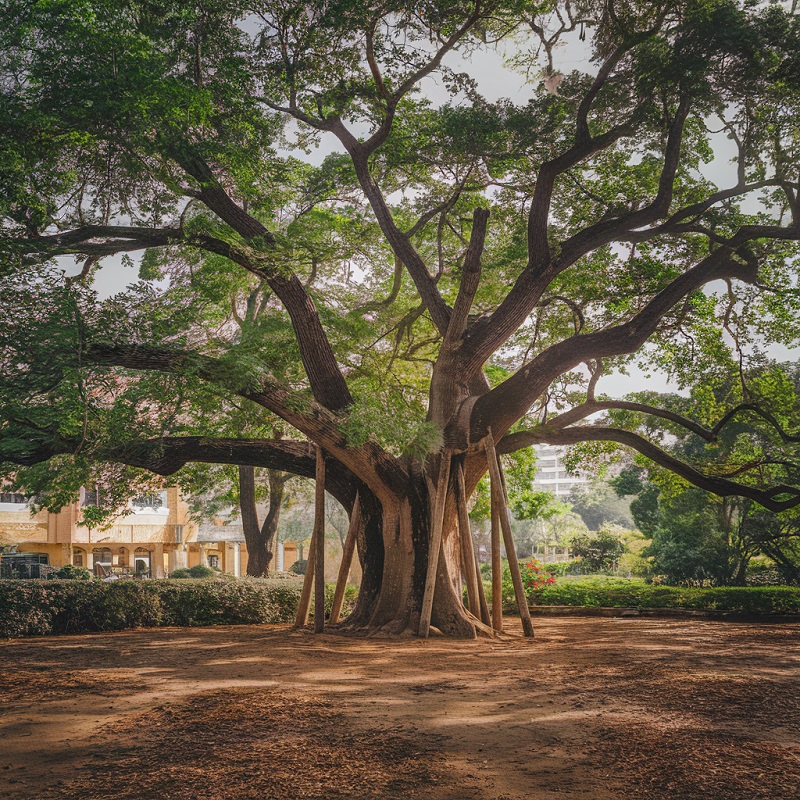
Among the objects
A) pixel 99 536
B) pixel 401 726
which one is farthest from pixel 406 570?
pixel 99 536

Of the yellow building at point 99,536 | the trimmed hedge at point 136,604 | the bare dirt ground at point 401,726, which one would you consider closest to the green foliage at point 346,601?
the trimmed hedge at point 136,604

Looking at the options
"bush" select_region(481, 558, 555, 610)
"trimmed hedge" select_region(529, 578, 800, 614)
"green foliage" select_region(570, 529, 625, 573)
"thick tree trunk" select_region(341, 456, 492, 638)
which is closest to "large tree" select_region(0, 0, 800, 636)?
"thick tree trunk" select_region(341, 456, 492, 638)

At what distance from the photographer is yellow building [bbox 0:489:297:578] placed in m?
23.0

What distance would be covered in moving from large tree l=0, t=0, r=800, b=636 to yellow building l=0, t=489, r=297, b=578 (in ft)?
37.5

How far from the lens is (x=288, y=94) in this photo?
11.1 meters

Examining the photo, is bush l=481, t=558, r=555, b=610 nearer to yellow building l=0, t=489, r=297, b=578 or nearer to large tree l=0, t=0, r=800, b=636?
large tree l=0, t=0, r=800, b=636

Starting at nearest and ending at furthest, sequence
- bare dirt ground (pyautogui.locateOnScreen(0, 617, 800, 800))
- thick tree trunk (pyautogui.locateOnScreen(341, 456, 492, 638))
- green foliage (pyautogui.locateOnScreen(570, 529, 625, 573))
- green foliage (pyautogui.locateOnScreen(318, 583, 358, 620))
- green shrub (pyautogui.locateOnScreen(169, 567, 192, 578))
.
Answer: bare dirt ground (pyautogui.locateOnScreen(0, 617, 800, 800)) → thick tree trunk (pyautogui.locateOnScreen(341, 456, 492, 638)) → green foliage (pyautogui.locateOnScreen(318, 583, 358, 620)) → green shrub (pyautogui.locateOnScreen(169, 567, 192, 578)) → green foliage (pyautogui.locateOnScreen(570, 529, 625, 573))

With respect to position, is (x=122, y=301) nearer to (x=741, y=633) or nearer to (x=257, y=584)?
(x=257, y=584)

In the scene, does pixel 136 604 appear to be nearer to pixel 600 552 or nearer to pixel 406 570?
pixel 406 570

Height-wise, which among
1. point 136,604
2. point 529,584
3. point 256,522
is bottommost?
point 529,584

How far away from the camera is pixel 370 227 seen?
1270cm

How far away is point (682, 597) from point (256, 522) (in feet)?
33.2

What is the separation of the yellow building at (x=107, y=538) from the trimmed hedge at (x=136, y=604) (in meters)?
7.92

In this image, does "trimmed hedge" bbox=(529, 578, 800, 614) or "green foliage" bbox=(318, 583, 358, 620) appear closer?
"trimmed hedge" bbox=(529, 578, 800, 614)
